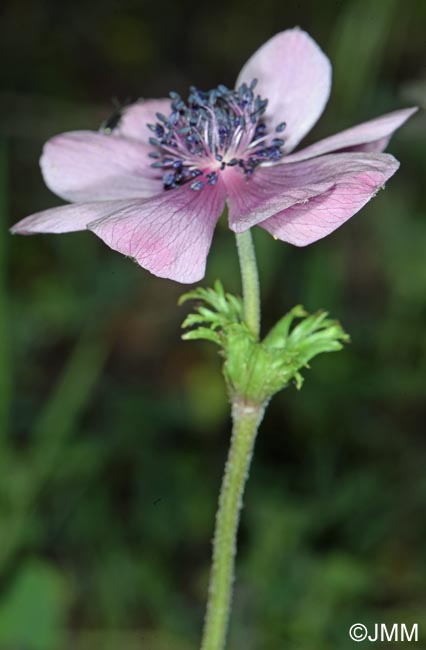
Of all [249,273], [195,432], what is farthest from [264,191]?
[195,432]

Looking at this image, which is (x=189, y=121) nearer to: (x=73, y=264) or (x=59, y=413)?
(x=59, y=413)

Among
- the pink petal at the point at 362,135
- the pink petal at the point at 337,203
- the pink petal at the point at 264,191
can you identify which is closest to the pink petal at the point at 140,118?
the pink petal at the point at 264,191

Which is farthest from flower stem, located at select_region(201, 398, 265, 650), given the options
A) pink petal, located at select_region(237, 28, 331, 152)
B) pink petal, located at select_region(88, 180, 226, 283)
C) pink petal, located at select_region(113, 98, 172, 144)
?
pink petal, located at select_region(113, 98, 172, 144)

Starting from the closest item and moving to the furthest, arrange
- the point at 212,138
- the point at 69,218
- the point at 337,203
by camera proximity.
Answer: the point at 337,203 < the point at 69,218 < the point at 212,138

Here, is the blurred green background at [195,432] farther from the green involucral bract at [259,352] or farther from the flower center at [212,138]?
the green involucral bract at [259,352]

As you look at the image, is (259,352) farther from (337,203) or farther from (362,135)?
(362,135)

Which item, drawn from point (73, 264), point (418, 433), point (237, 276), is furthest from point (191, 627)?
point (73, 264)
